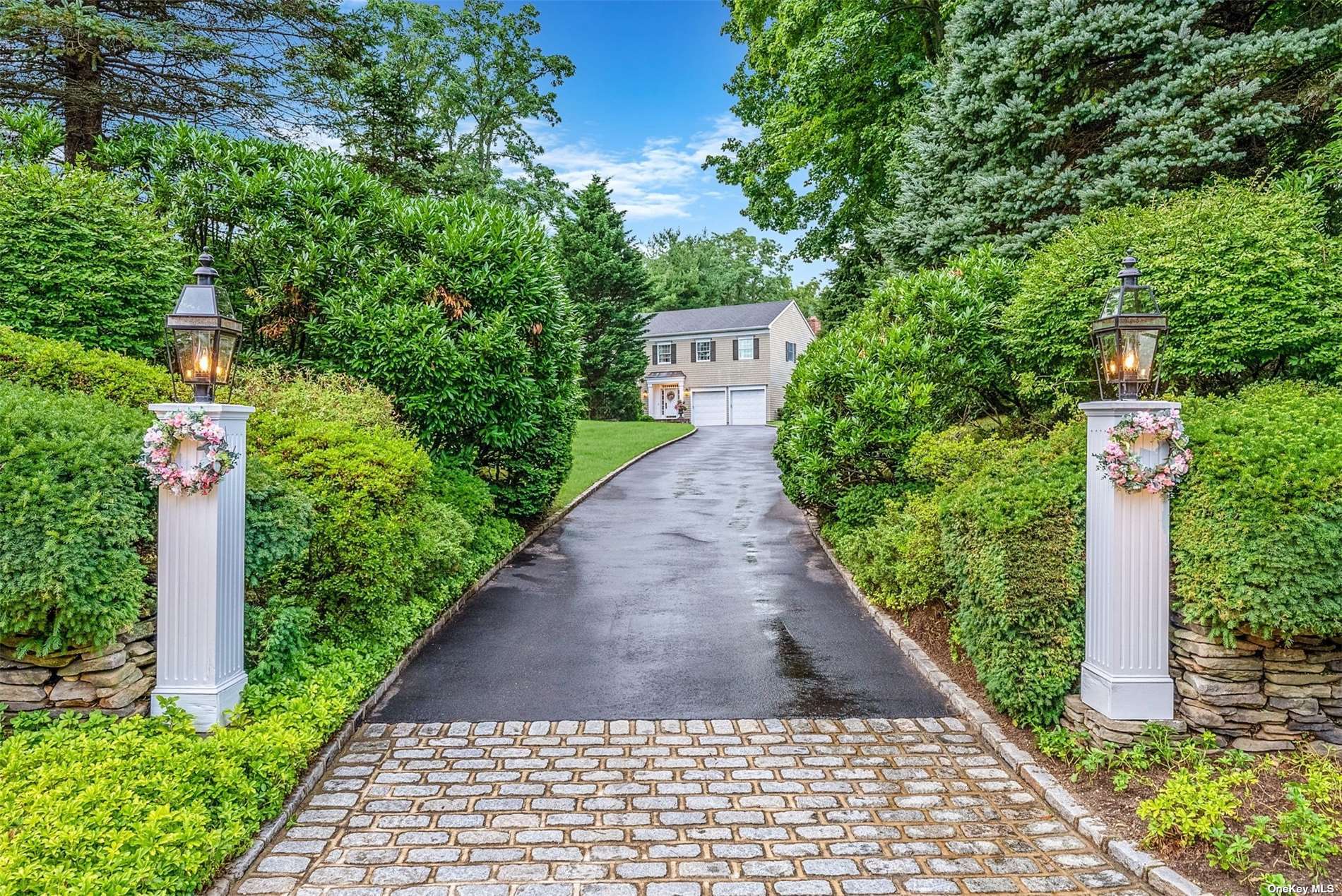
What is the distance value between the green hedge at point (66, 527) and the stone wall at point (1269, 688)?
5.82 meters

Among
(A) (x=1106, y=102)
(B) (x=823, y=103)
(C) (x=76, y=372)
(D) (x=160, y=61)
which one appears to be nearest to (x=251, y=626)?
(C) (x=76, y=372)

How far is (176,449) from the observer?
3.81m

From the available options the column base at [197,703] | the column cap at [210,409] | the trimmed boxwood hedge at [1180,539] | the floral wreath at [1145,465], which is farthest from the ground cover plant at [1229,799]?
the column cap at [210,409]

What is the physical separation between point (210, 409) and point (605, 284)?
924 inches

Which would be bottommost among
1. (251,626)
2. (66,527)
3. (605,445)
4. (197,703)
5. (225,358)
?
(197,703)

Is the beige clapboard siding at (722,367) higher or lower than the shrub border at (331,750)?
higher

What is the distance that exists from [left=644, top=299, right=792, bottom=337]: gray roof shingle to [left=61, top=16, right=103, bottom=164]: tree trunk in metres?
24.2

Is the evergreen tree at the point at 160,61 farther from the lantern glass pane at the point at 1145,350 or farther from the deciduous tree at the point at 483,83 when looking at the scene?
the lantern glass pane at the point at 1145,350

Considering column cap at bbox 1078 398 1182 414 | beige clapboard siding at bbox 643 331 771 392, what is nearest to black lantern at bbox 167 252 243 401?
column cap at bbox 1078 398 1182 414

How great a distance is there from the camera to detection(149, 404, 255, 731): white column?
12.7ft

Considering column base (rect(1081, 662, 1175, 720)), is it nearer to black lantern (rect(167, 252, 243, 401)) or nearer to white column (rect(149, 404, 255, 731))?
white column (rect(149, 404, 255, 731))

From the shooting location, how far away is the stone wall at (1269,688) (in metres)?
3.77

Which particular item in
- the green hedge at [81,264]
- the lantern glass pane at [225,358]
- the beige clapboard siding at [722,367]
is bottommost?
the lantern glass pane at [225,358]

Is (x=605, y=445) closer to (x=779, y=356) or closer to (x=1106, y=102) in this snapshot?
(x=1106, y=102)
